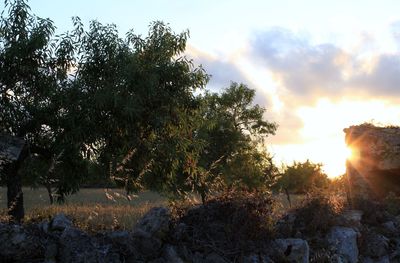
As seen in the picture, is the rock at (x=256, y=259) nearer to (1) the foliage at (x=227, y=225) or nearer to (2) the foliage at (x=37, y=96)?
(1) the foliage at (x=227, y=225)

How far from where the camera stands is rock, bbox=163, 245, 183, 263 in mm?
5434

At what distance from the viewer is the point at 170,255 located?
5.47m

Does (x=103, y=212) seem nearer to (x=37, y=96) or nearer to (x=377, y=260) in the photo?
(x=377, y=260)

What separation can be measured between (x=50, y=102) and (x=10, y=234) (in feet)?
39.4

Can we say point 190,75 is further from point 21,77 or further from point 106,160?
point 21,77

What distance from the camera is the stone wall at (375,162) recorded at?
50.4ft

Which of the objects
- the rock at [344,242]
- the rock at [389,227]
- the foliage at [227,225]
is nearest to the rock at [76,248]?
the foliage at [227,225]

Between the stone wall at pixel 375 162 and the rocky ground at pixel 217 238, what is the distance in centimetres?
640

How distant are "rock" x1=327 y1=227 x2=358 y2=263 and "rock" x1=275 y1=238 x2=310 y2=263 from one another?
1.13 meters

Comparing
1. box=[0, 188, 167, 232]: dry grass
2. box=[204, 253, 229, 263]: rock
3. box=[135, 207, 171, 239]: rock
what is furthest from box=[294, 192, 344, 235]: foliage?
box=[135, 207, 171, 239]: rock

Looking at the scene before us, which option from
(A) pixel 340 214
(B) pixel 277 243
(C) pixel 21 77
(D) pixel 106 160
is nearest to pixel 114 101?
(D) pixel 106 160

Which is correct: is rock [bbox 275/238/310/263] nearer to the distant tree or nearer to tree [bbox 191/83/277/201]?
the distant tree

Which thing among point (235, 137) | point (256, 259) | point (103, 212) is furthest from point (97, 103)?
point (235, 137)

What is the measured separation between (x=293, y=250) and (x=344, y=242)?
1.72 metres
